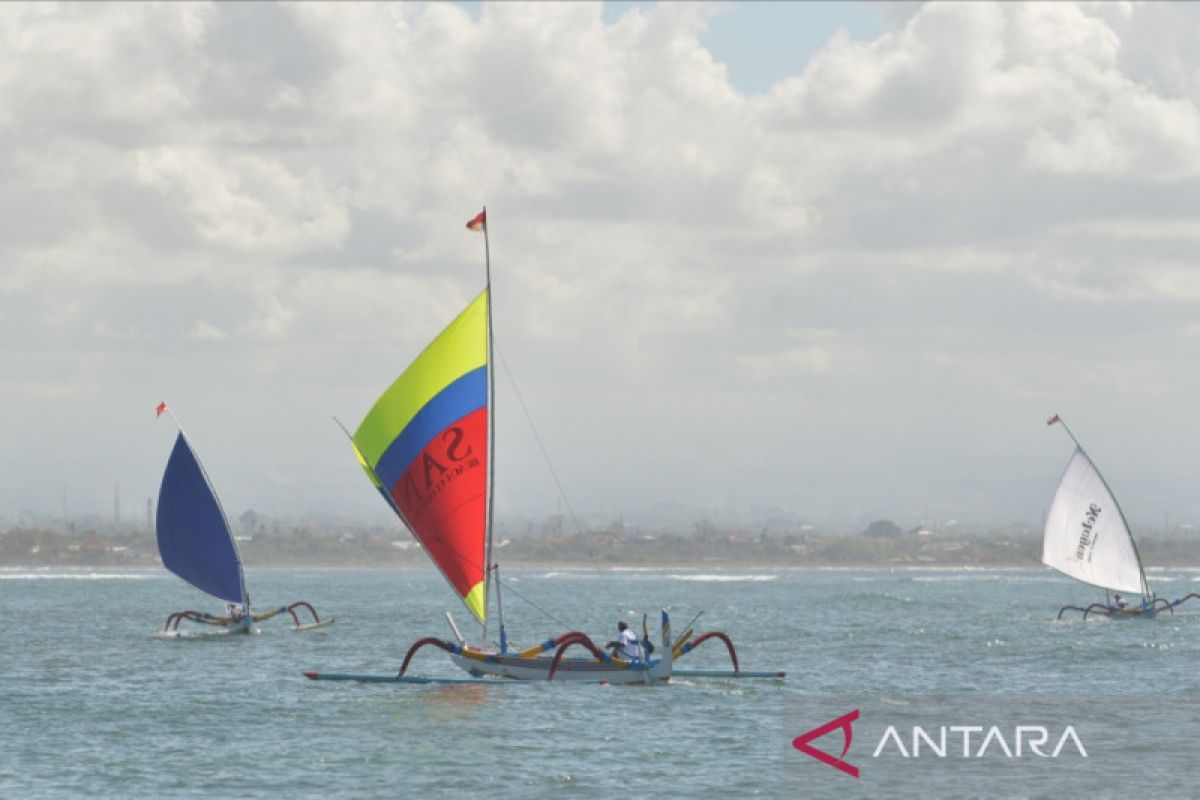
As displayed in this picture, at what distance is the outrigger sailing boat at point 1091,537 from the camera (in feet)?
300

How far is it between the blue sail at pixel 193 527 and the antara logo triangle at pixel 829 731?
33.7m

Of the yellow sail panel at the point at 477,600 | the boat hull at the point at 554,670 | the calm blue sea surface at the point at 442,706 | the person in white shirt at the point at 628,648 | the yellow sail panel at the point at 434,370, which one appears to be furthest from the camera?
the person in white shirt at the point at 628,648

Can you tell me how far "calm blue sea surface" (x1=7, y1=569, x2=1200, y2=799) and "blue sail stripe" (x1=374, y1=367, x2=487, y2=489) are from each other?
7.02 meters

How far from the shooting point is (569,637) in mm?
51500

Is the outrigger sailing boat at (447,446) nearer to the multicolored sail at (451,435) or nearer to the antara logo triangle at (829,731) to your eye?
the multicolored sail at (451,435)

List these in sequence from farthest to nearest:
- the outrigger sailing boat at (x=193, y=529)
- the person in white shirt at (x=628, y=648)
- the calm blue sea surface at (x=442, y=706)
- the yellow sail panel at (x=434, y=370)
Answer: the outrigger sailing boat at (x=193, y=529), the person in white shirt at (x=628, y=648), the yellow sail panel at (x=434, y=370), the calm blue sea surface at (x=442, y=706)

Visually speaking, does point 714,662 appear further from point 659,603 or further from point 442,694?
point 659,603

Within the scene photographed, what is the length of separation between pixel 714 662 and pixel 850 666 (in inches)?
199

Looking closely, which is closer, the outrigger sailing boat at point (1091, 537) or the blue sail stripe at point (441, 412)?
the blue sail stripe at point (441, 412)

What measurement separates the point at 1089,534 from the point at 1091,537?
0.18m

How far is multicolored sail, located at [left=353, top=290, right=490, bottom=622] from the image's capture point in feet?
165

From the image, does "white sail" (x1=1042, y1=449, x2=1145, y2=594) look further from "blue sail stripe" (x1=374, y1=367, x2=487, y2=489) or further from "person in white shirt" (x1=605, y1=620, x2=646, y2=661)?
"blue sail stripe" (x1=374, y1=367, x2=487, y2=489)

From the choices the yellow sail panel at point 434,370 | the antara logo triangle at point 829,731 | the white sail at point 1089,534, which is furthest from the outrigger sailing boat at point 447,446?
the white sail at point 1089,534

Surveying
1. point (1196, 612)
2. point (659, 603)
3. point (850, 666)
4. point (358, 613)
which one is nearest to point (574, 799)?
point (850, 666)
